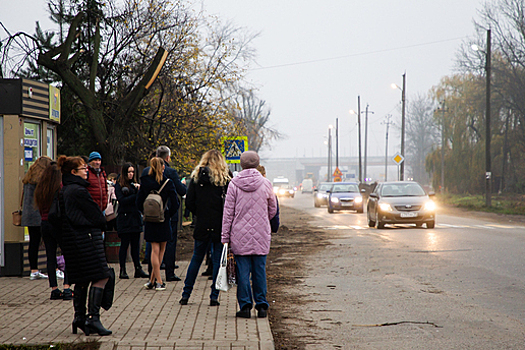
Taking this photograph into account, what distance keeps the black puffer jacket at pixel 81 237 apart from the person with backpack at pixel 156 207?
2.39m

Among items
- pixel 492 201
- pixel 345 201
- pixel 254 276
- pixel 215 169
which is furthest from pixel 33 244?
pixel 492 201

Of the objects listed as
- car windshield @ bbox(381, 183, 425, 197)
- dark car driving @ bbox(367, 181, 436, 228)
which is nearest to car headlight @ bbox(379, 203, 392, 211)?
dark car driving @ bbox(367, 181, 436, 228)

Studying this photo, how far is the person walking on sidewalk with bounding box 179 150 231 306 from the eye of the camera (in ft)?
24.6

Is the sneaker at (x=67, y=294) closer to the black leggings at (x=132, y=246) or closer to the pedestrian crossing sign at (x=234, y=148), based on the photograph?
the black leggings at (x=132, y=246)

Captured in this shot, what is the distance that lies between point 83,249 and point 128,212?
167 inches

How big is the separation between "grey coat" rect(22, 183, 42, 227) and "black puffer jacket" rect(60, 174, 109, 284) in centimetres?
353

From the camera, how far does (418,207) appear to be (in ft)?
66.9

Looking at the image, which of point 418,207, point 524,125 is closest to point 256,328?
point 418,207

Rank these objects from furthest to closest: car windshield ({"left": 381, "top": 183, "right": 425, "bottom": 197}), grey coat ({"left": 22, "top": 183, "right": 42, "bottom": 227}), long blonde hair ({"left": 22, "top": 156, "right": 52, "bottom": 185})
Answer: car windshield ({"left": 381, "top": 183, "right": 425, "bottom": 197}) → grey coat ({"left": 22, "top": 183, "right": 42, "bottom": 227}) → long blonde hair ({"left": 22, "top": 156, "right": 52, "bottom": 185})

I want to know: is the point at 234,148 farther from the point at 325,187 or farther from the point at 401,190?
the point at 325,187

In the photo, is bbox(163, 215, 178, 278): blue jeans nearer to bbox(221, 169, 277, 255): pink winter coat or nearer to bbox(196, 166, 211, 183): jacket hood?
bbox(196, 166, 211, 183): jacket hood

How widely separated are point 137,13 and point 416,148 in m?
76.4

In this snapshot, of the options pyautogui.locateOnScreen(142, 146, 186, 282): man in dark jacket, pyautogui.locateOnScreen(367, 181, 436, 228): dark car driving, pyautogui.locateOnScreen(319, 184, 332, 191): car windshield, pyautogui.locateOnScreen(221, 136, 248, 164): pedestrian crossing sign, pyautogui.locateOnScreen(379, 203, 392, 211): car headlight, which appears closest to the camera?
pyautogui.locateOnScreen(142, 146, 186, 282): man in dark jacket

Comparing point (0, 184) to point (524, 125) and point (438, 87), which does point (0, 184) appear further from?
point (438, 87)
